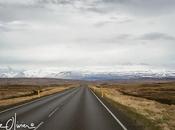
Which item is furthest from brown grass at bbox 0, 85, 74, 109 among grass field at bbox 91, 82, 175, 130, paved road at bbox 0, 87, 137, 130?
grass field at bbox 91, 82, 175, 130

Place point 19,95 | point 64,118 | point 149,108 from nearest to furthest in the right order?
point 64,118
point 149,108
point 19,95

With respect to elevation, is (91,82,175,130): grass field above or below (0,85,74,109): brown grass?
below

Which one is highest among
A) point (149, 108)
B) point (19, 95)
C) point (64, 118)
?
point (19, 95)

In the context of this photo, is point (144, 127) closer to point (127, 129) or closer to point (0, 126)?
point (127, 129)

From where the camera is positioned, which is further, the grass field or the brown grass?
the brown grass

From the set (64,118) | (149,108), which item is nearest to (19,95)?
(149,108)

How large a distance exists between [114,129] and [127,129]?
1.91 ft

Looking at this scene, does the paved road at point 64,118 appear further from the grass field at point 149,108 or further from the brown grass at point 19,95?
the brown grass at point 19,95

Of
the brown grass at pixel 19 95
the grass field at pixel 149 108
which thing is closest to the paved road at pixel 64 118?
the grass field at pixel 149 108

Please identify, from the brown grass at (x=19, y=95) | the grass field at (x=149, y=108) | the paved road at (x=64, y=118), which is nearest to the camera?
the paved road at (x=64, y=118)

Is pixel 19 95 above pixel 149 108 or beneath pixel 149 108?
above

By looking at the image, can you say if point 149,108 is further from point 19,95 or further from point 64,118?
point 19,95

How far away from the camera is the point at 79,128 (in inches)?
551

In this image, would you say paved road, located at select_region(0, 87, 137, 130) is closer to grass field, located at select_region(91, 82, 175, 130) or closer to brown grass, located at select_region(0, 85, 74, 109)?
grass field, located at select_region(91, 82, 175, 130)
